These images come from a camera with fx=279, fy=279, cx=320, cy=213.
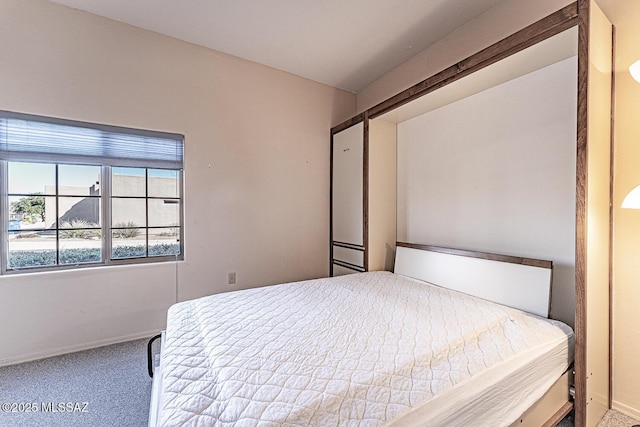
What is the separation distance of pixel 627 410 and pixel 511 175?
149cm

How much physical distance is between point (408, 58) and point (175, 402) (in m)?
3.16

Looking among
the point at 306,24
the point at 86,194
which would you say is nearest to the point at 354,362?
the point at 306,24

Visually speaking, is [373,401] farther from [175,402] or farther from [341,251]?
[341,251]

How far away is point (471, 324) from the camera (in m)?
1.48

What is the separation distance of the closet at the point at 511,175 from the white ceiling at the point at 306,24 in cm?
51

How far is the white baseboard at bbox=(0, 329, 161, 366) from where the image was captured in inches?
80.7

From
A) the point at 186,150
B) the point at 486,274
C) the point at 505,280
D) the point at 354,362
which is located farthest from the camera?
the point at 186,150

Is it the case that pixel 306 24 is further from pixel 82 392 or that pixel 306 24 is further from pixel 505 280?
pixel 82 392

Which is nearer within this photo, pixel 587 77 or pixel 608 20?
pixel 587 77

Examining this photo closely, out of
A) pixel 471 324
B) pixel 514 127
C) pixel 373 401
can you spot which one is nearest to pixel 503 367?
pixel 471 324

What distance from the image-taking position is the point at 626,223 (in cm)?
154

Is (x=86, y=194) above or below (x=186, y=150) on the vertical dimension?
below

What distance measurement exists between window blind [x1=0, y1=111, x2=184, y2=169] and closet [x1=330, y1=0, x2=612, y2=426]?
1833mm

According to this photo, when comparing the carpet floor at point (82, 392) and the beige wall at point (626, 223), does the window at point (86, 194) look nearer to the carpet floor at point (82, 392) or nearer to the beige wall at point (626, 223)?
the carpet floor at point (82, 392)
